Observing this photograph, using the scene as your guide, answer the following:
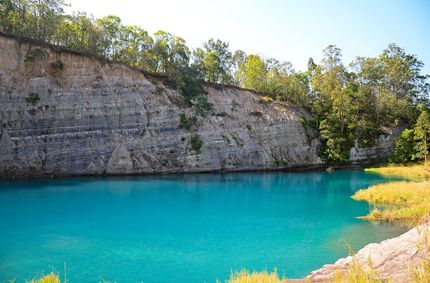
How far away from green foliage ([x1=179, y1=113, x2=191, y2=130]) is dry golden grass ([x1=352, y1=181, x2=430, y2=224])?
3007cm

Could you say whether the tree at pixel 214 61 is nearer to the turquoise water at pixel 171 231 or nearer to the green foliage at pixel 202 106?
the green foliage at pixel 202 106

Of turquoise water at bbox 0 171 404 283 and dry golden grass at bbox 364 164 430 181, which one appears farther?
dry golden grass at bbox 364 164 430 181

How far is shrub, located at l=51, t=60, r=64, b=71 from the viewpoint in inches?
2036

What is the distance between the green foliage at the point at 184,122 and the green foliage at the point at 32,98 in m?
19.6

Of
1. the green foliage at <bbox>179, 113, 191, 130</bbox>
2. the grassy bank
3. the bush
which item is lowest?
the grassy bank

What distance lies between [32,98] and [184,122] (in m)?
20.8

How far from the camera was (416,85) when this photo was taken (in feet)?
263

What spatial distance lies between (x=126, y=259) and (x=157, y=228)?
6.45 meters

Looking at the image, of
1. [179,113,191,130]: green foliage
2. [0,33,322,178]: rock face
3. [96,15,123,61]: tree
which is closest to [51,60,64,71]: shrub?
[0,33,322,178]: rock face

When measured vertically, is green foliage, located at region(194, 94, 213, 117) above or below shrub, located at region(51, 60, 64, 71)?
below

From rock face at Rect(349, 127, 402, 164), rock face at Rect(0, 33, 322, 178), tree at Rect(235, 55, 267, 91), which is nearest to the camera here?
rock face at Rect(0, 33, 322, 178)

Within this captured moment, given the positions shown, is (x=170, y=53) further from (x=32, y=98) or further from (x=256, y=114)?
(x=32, y=98)

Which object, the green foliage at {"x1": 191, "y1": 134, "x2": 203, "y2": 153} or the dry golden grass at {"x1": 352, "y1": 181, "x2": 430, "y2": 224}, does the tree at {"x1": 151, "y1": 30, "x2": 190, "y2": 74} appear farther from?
the dry golden grass at {"x1": 352, "y1": 181, "x2": 430, "y2": 224}

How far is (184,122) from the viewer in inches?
2344
